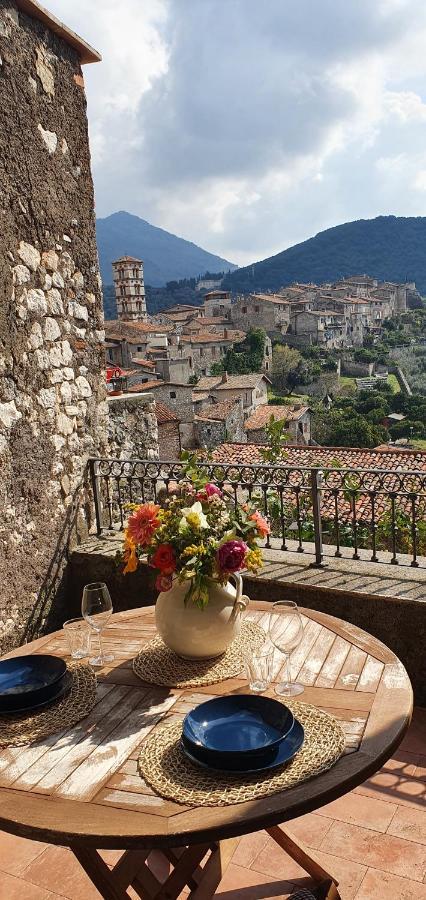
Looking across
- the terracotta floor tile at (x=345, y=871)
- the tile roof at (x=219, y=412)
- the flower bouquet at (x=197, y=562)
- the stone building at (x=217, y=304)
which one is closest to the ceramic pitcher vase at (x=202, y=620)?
the flower bouquet at (x=197, y=562)

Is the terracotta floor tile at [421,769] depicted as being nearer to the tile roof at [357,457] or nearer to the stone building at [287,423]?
the tile roof at [357,457]

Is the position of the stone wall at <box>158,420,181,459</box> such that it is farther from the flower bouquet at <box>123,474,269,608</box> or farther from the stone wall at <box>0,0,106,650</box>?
the flower bouquet at <box>123,474,269,608</box>

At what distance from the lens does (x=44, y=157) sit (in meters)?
4.03

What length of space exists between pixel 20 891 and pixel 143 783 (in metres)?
1.24

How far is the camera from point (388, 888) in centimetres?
222

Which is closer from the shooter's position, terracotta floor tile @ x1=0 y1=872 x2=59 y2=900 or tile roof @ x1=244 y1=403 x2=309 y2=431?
terracotta floor tile @ x1=0 y1=872 x2=59 y2=900

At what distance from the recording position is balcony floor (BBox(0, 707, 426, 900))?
2250 millimetres

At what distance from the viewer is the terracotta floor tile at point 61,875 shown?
7.60 ft

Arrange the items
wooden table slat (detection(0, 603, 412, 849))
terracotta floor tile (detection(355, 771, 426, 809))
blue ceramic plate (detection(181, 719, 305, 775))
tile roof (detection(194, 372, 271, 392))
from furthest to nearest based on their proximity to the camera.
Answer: tile roof (detection(194, 372, 271, 392)) < terracotta floor tile (detection(355, 771, 426, 809)) < blue ceramic plate (detection(181, 719, 305, 775)) < wooden table slat (detection(0, 603, 412, 849))

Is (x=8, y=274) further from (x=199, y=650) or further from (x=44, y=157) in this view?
(x=199, y=650)

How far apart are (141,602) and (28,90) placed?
10.3 feet

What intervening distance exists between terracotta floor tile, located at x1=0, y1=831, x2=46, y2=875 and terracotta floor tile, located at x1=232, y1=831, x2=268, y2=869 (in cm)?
76

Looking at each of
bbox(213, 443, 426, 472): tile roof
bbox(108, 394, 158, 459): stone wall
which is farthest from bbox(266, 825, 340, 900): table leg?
bbox(213, 443, 426, 472): tile roof

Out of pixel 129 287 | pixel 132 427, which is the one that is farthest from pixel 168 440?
pixel 129 287
